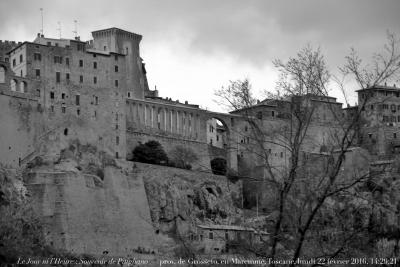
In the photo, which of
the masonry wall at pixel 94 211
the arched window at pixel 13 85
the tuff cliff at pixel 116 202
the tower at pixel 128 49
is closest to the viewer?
the masonry wall at pixel 94 211

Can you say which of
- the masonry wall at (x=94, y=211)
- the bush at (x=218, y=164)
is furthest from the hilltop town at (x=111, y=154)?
the bush at (x=218, y=164)

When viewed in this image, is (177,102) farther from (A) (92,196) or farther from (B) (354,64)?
(B) (354,64)

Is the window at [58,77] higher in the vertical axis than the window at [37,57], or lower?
lower

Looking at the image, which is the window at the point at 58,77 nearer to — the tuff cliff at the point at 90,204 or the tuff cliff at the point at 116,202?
the tuff cliff at the point at 116,202

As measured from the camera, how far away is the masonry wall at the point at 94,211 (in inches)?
2389

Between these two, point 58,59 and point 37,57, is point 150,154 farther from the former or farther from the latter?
point 37,57

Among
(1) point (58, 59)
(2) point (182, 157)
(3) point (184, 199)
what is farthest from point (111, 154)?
(2) point (182, 157)

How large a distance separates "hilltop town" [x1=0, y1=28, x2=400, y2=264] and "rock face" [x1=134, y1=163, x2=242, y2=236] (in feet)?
0.30

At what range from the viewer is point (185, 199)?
7219cm

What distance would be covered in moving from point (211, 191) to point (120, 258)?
1570 cm

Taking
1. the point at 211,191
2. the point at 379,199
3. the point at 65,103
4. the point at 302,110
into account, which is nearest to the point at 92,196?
the point at 65,103

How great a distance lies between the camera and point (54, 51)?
70875 mm

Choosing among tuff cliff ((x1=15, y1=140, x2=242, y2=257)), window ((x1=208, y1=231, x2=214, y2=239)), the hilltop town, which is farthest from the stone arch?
window ((x1=208, y1=231, x2=214, y2=239))

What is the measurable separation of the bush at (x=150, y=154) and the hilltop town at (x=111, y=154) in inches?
23.3
